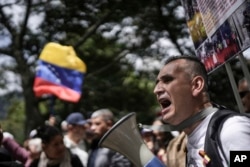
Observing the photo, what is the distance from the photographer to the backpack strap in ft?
5.57

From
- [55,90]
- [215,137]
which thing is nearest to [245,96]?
[215,137]

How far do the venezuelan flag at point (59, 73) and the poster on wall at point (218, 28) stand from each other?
3856 mm

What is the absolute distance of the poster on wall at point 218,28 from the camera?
2160mm

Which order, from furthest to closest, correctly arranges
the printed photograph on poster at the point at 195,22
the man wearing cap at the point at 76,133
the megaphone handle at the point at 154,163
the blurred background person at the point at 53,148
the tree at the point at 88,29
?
the tree at the point at 88,29 < the man wearing cap at the point at 76,133 < the blurred background person at the point at 53,148 < the printed photograph on poster at the point at 195,22 < the megaphone handle at the point at 154,163

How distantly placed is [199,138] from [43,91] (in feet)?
16.7

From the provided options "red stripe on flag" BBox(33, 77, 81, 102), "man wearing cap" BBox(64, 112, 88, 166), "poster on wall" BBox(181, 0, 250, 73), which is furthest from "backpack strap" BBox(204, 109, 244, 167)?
"red stripe on flag" BBox(33, 77, 81, 102)

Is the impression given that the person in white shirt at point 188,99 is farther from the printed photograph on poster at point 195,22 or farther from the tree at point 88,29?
the tree at point 88,29

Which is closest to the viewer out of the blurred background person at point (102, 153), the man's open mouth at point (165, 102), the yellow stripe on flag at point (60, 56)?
the man's open mouth at point (165, 102)

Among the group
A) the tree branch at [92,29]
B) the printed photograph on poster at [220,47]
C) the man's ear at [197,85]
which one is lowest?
the man's ear at [197,85]

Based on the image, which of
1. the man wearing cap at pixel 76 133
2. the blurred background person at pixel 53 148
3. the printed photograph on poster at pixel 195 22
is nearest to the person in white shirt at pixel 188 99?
the printed photograph on poster at pixel 195 22

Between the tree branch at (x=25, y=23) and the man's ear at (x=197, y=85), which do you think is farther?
the tree branch at (x=25, y=23)

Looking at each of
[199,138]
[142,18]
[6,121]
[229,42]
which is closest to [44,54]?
[229,42]

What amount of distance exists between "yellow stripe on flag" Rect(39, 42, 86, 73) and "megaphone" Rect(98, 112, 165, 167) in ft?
14.9

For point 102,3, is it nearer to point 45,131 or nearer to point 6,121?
point 45,131
